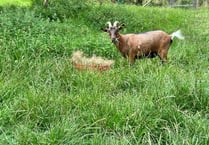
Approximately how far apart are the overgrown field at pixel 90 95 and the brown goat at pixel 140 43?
201mm

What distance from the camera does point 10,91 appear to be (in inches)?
224

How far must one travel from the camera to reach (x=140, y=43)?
8.34 metres

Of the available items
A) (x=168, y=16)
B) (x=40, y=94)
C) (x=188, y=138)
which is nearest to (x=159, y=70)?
(x=40, y=94)

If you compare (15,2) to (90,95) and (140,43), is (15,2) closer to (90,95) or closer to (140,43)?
(140,43)

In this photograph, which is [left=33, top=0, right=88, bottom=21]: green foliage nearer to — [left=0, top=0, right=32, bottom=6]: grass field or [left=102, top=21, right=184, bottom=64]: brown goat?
[left=0, top=0, right=32, bottom=6]: grass field

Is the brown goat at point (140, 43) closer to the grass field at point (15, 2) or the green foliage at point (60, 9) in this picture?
the green foliage at point (60, 9)

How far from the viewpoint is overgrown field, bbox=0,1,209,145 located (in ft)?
14.8

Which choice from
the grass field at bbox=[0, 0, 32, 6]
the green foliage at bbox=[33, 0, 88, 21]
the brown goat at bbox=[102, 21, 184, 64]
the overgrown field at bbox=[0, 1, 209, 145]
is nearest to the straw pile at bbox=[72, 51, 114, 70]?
the overgrown field at bbox=[0, 1, 209, 145]

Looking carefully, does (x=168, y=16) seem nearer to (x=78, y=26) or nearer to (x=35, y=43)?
(x=78, y=26)

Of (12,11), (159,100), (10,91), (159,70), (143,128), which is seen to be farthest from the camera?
(12,11)

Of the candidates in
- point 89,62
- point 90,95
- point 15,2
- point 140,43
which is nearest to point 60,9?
point 15,2

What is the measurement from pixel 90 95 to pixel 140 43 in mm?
2994

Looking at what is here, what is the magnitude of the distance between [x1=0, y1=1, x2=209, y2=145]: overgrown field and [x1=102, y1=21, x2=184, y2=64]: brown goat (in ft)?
0.66

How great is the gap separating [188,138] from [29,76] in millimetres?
2907
